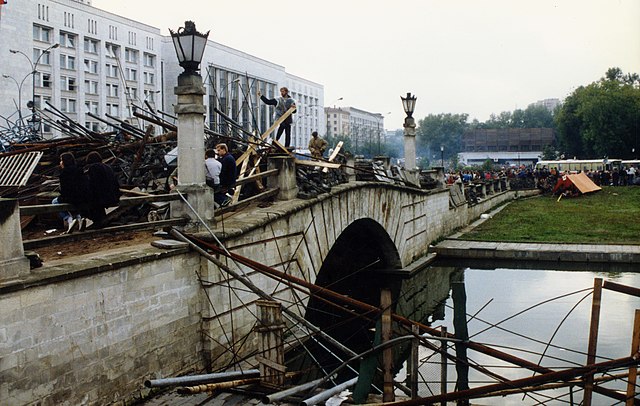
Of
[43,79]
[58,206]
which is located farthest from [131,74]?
[58,206]

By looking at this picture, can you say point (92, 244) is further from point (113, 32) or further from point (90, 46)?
point (113, 32)

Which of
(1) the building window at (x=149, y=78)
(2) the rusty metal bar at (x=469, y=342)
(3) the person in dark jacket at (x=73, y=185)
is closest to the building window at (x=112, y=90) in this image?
(1) the building window at (x=149, y=78)

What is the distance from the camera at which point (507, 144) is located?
393 ft

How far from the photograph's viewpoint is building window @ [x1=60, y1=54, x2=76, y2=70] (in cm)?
Answer: 6350

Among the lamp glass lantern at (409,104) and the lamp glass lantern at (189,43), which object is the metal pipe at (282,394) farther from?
the lamp glass lantern at (409,104)

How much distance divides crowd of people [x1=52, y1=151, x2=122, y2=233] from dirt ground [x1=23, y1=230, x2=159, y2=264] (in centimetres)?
30

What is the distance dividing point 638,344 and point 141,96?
69963mm

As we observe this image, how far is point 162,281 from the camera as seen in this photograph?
10.5 meters

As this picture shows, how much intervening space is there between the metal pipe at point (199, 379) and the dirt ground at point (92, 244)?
2.17 m

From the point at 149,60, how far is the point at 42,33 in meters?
15.4

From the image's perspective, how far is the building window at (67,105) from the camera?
63.8 meters

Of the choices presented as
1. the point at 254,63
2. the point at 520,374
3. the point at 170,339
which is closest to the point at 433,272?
the point at 520,374

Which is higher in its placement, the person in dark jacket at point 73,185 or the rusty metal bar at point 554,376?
the person in dark jacket at point 73,185

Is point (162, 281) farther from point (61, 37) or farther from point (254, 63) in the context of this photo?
point (254, 63)
